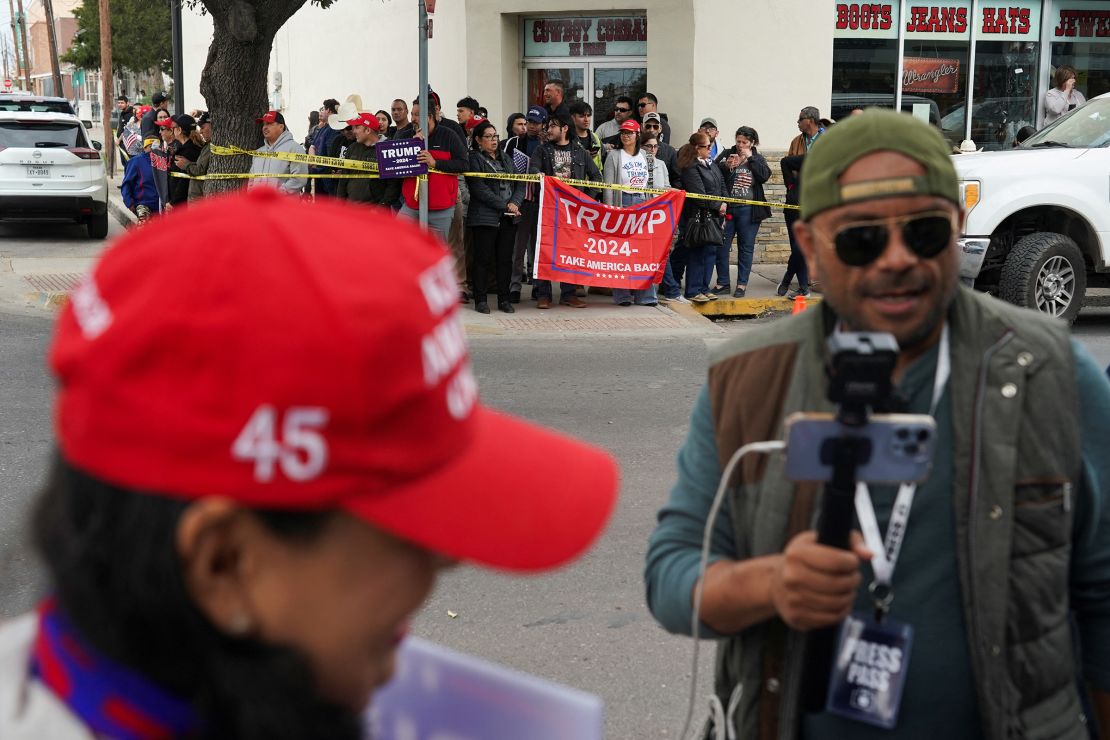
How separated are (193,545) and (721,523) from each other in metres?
1.26

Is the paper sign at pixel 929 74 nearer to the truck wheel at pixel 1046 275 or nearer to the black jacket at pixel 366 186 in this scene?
the truck wheel at pixel 1046 275

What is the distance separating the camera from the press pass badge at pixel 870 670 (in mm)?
1916

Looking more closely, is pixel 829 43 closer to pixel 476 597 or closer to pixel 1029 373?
pixel 476 597

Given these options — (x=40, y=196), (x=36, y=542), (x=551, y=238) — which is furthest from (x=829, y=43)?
(x=36, y=542)

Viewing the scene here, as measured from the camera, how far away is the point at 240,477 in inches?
37.4

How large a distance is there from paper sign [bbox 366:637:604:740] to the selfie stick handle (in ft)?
1.56

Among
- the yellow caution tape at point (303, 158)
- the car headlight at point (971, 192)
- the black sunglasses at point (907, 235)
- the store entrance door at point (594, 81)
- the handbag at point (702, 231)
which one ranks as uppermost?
the store entrance door at point (594, 81)

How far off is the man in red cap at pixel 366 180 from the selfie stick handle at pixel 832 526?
448 inches

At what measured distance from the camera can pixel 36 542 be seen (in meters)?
1.07

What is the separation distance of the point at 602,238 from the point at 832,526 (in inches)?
446

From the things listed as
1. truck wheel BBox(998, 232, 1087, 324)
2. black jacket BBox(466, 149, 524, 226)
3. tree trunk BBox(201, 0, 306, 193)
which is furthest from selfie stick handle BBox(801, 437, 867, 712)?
tree trunk BBox(201, 0, 306, 193)

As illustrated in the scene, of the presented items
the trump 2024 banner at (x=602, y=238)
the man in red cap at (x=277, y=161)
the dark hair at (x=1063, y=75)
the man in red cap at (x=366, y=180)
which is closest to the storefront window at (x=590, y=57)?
the man in red cap at (x=366, y=180)

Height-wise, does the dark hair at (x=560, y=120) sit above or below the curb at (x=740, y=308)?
above

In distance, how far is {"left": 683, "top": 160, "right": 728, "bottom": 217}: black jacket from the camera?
43.2 ft
